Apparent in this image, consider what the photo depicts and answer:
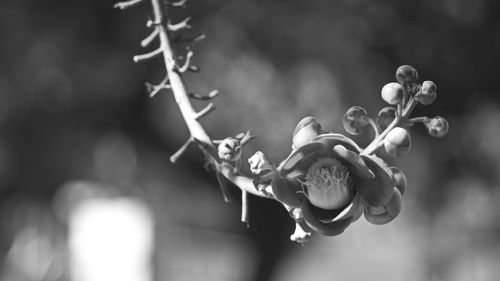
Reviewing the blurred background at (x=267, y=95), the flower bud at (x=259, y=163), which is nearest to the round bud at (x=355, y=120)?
the flower bud at (x=259, y=163)

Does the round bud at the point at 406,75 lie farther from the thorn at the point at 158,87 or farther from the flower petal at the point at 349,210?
the thorn at the point at 158,87

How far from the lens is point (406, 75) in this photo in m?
0.80

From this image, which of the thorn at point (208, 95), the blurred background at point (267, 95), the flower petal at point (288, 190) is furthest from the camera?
the blurred background at point (267, 95)

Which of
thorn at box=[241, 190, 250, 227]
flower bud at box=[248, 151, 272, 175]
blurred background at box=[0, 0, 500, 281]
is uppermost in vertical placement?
flower bud at box=[248, 151, 272, 175]

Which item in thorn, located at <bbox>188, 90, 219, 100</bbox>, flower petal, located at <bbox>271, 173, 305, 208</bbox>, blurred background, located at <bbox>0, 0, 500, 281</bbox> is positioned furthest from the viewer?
blurred background, located at <bbox>0, 0, 500, 281</bbox>

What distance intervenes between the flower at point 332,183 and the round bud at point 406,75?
0.09 metres

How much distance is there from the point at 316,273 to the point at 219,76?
609cm

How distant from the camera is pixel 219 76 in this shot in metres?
5.05

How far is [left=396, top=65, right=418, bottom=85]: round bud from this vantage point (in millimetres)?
802

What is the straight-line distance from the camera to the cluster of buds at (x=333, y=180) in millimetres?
740

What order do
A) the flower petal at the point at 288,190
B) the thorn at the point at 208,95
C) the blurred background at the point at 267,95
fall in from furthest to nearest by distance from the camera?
1. the blurred background at the point at 267,95
2. the thorn at the point at 208,95
3. the flower petal at the point at 288,190

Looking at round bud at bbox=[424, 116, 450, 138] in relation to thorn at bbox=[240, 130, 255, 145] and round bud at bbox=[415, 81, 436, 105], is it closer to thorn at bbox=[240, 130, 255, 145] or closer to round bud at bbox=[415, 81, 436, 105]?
round bud at bbox=[415, 81, 436, 105]

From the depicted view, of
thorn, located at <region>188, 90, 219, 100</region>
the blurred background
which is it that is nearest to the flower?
thorn, located at <region>188, 90, 219, 100</region>

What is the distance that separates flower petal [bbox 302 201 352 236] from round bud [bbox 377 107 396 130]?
0.11 m
